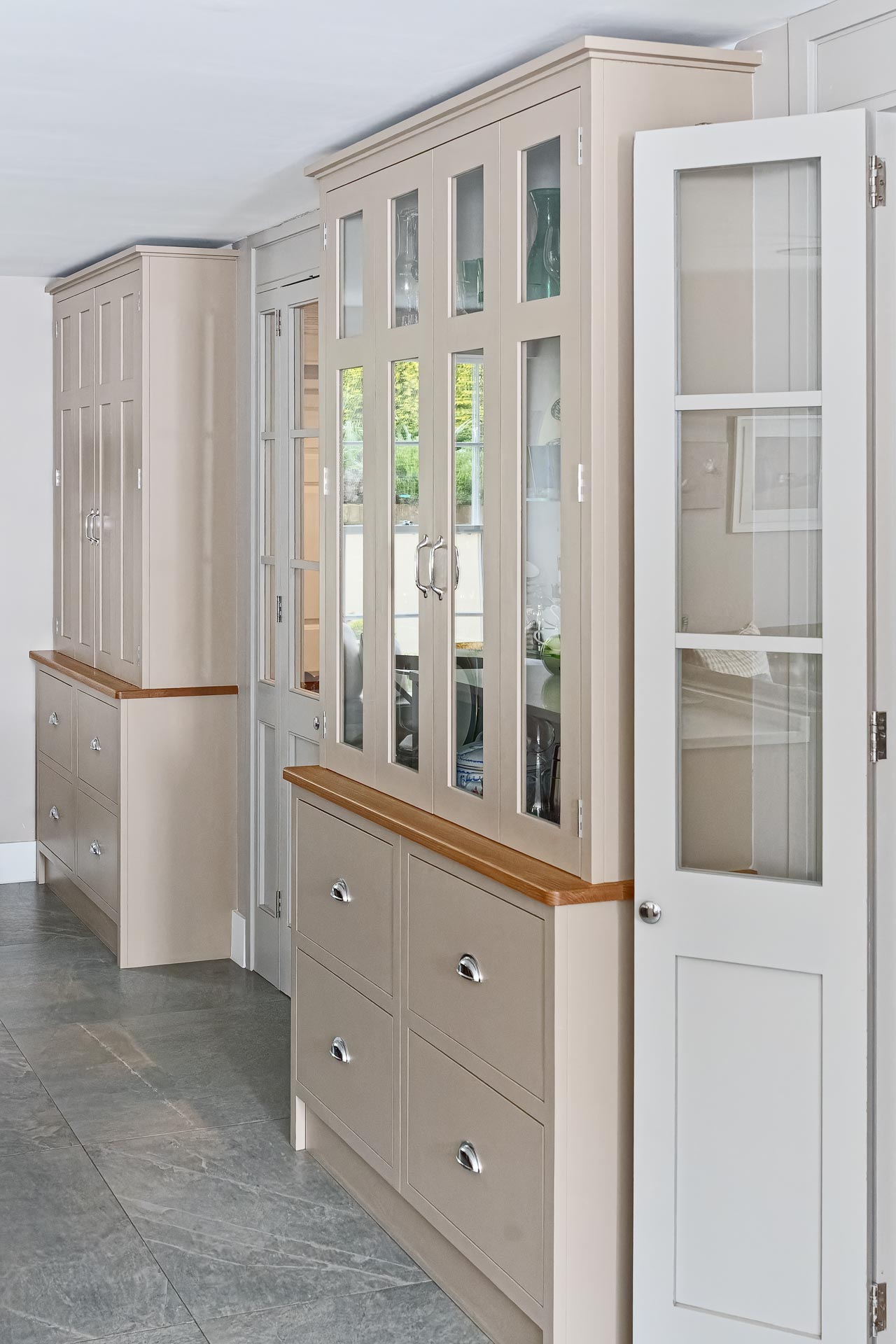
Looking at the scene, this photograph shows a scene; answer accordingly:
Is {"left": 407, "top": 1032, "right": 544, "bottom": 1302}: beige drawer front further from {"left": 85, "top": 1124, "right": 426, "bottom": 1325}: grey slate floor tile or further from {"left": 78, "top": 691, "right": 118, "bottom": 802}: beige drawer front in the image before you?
{"left": 78, "top": 691, "right": 118, "bottom": 802}: beige drawer front

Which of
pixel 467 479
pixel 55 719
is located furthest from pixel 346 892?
pixel 55 719

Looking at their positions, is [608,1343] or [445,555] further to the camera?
[445,555]

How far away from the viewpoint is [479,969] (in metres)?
2.62

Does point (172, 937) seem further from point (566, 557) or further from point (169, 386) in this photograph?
point (566, 557)

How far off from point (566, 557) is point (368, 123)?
4.35 feet

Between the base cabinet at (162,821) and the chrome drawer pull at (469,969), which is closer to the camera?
the chrome drawer pull at (469,969)

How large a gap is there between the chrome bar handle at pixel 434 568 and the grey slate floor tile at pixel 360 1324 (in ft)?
4.56

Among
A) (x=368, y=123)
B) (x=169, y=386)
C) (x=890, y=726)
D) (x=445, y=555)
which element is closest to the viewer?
(x=890, y=726)

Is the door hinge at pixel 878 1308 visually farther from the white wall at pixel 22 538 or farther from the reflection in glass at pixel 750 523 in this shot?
the white wall at pixel 22 538

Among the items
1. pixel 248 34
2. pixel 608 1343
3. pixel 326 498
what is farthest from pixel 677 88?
pixel 608 1343

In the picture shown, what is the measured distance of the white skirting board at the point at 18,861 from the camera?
237 inches

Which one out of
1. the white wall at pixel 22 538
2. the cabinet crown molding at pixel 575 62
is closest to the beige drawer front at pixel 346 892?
the cabinet crown molding at pixel 575 62

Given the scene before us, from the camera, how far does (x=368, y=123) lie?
316 cm

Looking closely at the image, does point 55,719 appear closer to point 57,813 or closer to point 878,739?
point 57,813
